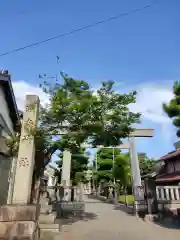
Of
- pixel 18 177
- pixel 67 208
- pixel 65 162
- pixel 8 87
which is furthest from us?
pixel 65 162

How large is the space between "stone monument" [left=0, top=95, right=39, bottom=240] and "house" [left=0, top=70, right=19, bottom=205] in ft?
6.73

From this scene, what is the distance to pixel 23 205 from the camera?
5.71 meters

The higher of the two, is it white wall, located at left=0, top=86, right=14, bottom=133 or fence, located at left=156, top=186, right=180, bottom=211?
white wall, located at left=0, top=86, right=14, bottom=133

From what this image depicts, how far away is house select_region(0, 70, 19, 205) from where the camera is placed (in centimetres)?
862

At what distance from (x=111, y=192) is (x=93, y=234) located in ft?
70.8

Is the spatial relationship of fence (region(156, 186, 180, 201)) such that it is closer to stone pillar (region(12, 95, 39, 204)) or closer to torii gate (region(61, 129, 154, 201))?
torii gate (region(61, 129, 154, 201))

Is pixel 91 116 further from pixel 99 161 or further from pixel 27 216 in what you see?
pixel 99 161

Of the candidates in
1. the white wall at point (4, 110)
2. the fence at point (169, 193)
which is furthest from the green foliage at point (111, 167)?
the white wall at point (4, 110)

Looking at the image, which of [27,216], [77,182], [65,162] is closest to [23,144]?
[27,216]

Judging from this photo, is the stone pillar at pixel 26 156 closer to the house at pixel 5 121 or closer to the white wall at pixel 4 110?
the house at pixel 5 121

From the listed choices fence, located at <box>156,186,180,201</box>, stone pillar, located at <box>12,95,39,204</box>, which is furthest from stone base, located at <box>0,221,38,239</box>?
fence, located at <box>156,186,180,201</box>

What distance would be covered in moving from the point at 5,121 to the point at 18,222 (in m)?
4.98

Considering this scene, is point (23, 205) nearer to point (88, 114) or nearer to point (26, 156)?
point (26, 156)

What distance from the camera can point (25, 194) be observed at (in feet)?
19.6
